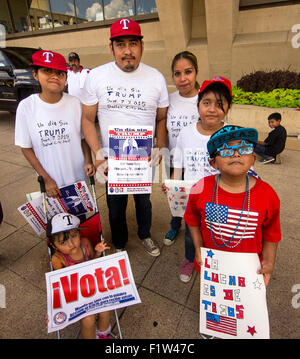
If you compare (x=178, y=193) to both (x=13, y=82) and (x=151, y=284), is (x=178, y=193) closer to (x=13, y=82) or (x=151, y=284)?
(x=151, y=284)

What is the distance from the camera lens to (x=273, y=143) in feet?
16.0

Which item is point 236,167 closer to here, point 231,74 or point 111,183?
point 111,183

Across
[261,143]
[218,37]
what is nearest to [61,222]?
[261,143]

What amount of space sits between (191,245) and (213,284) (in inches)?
30.0

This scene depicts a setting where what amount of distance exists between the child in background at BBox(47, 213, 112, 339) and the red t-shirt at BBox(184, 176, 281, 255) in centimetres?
100

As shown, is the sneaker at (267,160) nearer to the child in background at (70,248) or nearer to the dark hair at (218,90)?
the dark hair at (218,90)

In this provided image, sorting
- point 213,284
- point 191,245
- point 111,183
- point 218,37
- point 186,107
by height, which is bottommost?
point 191,245

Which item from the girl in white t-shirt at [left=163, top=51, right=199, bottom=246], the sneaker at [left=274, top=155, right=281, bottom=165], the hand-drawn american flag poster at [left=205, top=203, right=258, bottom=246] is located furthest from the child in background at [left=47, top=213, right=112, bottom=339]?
the sneaker at [left=274, top=155, right=281, bottom=165]

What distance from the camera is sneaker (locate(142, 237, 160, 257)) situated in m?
2.75

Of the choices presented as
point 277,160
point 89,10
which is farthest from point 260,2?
point 89,10

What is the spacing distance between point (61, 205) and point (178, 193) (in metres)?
1.21

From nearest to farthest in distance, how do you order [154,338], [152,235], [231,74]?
1. [154,338]
2. [152,235]
3. [231,74]

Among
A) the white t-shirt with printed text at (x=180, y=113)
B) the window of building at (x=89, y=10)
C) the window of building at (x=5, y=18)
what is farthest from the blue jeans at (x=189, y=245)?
the window of building at (x=5, y=18)

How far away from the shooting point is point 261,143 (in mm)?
4984
